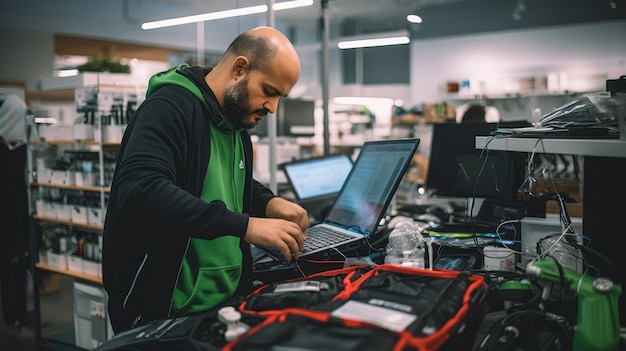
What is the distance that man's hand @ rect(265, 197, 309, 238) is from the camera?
1523mm

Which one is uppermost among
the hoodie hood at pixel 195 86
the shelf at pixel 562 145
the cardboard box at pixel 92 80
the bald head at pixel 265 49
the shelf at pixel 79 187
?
the cardboard box at pixel 92 80

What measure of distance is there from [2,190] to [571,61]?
7731mm

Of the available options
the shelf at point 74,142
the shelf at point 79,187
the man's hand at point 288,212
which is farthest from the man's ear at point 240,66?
the shelf at point 74,142

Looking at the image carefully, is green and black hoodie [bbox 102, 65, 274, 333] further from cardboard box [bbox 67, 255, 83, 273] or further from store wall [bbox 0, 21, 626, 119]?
store wall [bbox 0, 21, 626, 119]

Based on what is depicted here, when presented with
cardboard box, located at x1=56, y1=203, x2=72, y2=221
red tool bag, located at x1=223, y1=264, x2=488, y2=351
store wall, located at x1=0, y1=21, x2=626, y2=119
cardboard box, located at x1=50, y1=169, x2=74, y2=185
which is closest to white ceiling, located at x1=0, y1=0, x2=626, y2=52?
store wall, located at x1=0, y1=21, x2=626, y2=119

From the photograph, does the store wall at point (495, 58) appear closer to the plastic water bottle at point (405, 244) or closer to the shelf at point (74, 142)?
the shelf at point (74, 142)

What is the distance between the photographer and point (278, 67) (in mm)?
1438

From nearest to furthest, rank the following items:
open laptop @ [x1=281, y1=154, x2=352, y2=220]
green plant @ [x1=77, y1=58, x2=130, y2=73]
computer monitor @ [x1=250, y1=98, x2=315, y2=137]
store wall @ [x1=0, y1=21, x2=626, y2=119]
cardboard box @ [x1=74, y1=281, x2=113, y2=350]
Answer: open laptop @ [x1=281, y1=154, x2=352, y2=220], cardboard box @ [x1=74, y1=281, x2=113, y2=350], green plant @ [x1=77, y1=58, x2=130, y2=73], computer monitor @ [x1=250, y1=98, x2=315, y2=137], store wall @ [x1=0, y1=21, x2=626, y2=119]

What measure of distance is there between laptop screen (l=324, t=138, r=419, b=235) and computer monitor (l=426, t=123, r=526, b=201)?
0.86 feet

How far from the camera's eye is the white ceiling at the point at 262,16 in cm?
787

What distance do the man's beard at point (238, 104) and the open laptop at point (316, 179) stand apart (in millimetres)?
1204

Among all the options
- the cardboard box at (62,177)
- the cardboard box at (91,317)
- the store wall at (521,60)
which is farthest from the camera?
the store wall at (521,60)

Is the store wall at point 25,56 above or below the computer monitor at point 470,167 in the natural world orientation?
above

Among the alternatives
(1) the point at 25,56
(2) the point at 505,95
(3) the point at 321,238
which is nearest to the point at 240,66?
(3) the point at 321,238
